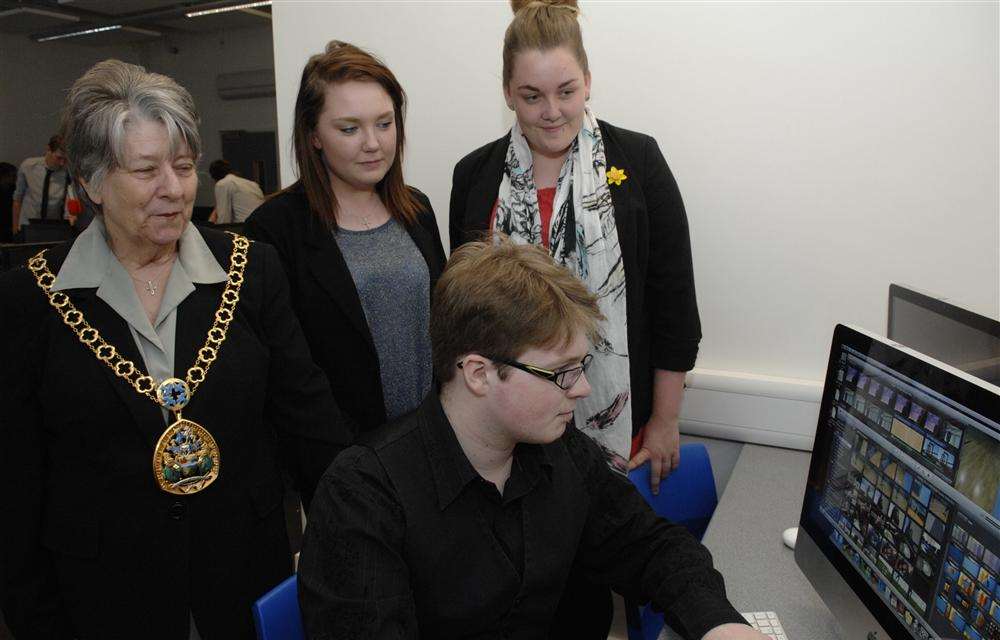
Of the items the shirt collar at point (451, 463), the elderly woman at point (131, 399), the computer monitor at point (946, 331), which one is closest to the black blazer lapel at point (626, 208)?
the computer monitor at point (946, 331)

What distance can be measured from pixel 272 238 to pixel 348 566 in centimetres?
93

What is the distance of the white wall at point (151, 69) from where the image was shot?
1180 centimetres

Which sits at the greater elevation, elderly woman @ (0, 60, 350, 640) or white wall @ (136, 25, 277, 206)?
white wall @ (136, 25, 277, 206)

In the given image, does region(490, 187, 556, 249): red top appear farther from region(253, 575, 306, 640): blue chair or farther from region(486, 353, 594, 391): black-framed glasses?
region(253, 575, 306, 640): blue chair

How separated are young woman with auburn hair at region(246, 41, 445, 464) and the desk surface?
2.53ft

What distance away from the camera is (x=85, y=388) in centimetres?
129

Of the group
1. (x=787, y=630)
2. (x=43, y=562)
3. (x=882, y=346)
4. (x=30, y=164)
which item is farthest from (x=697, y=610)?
(x=30, y=164)

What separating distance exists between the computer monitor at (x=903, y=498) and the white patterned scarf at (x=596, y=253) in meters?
0.56

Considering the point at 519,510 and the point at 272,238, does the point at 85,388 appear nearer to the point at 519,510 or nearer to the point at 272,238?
the point at 272,238

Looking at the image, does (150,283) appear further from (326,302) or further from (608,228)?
(608,228)

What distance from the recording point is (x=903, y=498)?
40.5 inches

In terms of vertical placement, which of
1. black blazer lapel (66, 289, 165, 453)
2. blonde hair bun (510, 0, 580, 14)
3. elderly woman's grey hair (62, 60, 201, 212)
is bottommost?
black blazer lapel (66, 289, 165, 453)

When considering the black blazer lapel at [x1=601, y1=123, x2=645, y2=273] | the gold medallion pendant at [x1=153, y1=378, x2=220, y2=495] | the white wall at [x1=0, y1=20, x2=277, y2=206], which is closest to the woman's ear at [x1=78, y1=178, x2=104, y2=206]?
the gold medallion pendant at [x1=153, y1=378, x2=220, y2=495]

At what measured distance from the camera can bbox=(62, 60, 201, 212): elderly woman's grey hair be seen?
1.28 metres
